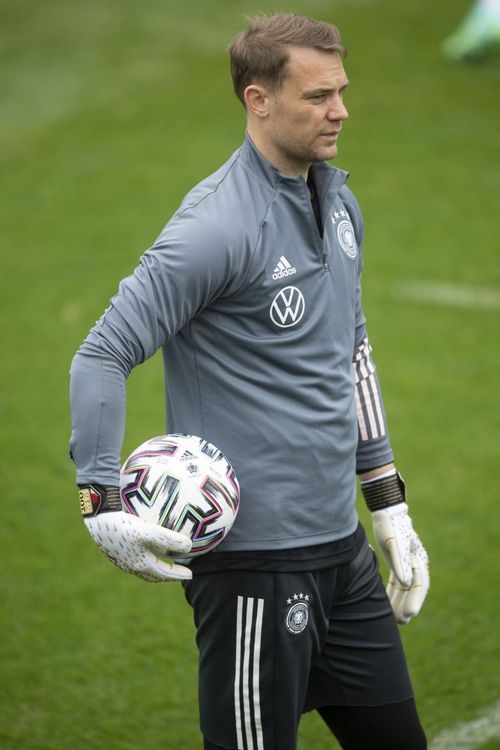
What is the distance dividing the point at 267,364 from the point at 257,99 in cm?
71

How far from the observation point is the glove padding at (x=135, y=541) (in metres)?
2.75

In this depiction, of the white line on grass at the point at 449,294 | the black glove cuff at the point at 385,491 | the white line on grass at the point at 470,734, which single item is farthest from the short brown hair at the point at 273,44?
the white line on grass at the point at 449,294

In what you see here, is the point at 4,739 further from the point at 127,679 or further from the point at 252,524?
the point at 252,524

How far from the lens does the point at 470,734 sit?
14.2 ft

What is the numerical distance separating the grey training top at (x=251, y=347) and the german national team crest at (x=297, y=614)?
15 centimetres

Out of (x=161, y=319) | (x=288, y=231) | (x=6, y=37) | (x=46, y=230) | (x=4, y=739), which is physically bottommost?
(x=4, y=739)

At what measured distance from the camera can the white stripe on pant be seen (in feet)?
10.1

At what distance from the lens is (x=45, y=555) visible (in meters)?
5.89

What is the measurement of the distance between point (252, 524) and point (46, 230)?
300 inches

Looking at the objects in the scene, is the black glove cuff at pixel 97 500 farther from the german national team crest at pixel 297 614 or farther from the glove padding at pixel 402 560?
the glove padding at pixel 402 560

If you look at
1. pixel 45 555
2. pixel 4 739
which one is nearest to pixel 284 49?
pixel 4 739

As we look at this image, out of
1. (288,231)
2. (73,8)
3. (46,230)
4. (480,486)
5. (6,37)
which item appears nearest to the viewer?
(288,231)

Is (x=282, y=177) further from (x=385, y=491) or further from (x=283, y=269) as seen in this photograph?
(x=385, y=491)

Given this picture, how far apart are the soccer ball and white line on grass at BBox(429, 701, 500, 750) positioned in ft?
5.88
